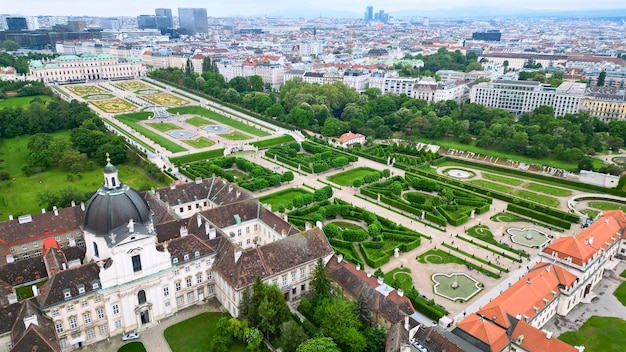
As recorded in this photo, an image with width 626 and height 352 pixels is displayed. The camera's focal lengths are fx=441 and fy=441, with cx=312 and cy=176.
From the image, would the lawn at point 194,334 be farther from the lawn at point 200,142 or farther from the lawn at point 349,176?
the lawn at point 200,142

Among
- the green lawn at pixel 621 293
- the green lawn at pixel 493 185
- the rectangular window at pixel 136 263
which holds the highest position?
the rectangular window at pixel 136 263

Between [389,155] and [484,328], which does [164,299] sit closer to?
[484,328]

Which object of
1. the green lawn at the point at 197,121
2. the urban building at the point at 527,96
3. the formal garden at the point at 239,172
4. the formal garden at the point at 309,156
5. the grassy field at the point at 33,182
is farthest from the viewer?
the urban building at the point at 527,96

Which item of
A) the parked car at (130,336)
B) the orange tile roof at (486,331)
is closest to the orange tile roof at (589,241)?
the orange tile roof at (486,331)

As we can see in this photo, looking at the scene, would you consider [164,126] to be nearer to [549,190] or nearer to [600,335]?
[549,190]

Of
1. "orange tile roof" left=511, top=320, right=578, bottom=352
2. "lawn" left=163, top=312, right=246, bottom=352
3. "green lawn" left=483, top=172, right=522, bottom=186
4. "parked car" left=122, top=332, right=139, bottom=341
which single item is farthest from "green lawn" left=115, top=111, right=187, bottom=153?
"orange tile roof" left=511, top=320, right=578, bottom=352

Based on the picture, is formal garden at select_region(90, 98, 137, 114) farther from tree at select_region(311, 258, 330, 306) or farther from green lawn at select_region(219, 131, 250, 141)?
tree at select_region(311, 258, 330, 306)
